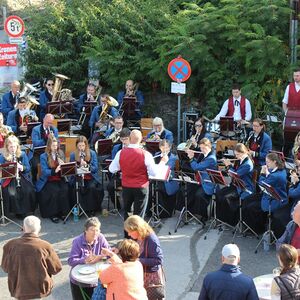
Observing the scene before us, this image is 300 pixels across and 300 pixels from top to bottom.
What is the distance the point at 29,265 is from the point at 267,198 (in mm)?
4896

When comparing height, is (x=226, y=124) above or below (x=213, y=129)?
above

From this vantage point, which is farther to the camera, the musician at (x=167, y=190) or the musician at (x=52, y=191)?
the musician at (x=52, y=191)

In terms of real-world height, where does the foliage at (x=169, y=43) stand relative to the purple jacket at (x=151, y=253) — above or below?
above

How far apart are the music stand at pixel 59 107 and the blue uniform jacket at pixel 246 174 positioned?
5.29 m

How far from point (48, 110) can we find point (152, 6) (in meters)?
4.99

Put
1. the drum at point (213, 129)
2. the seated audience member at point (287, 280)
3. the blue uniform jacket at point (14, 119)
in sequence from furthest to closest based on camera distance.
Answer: the blue uniform jacket at point (14, 119), the drum at point (213, 129), the seated audience member at point (287, 280)

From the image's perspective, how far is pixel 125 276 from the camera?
245 inches

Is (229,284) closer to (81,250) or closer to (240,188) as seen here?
(81,250)

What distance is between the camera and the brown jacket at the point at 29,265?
718 cm

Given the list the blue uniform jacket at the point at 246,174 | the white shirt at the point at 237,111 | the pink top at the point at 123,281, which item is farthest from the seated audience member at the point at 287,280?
the white shirt at the point at 237,111

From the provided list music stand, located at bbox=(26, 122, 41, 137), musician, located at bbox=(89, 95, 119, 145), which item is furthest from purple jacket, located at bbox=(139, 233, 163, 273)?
musician, located at bbox=(89, 95, 119, 145)

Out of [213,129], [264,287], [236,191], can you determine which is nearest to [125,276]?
[264,287]

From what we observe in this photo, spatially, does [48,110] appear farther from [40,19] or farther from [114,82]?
[40,19]

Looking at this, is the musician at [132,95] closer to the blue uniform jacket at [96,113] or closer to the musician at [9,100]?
the blue uniform jacket at [96,113]
